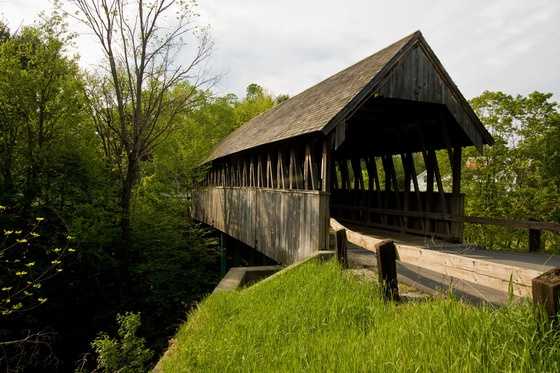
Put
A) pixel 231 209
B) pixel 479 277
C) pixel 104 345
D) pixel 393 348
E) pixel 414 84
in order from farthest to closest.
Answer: pixel 231 209 → pixel 414 84 → pixel 104 345 → pixel 479 277 → pixel 393 348

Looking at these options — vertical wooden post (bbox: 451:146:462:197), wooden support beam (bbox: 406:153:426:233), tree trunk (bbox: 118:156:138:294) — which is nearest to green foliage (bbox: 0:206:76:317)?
tree trunk (bbox: 118:156:138:294)

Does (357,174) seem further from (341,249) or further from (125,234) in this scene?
(125,234)

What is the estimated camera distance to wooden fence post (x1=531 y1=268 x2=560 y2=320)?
8.13ft

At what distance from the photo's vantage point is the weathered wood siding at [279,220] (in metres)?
7.39

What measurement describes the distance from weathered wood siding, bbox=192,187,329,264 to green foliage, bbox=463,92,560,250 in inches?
345

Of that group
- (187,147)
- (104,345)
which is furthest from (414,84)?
(187,147)

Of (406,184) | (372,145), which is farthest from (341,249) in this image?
(372,145)

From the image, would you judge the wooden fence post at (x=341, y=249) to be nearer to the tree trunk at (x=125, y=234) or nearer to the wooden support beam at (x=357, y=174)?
the wooden support beam at (x=357, y=174)

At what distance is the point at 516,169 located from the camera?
14.0 m

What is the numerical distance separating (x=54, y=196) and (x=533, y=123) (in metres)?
17.0

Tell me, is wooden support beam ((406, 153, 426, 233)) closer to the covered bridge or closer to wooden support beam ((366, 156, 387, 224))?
the covered bridge

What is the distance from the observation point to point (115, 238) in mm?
13367

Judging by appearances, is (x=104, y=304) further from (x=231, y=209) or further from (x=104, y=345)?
(x=104, y=345)

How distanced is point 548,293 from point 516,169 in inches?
537
